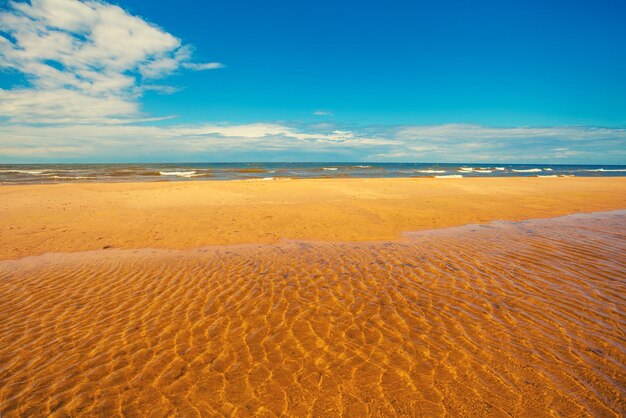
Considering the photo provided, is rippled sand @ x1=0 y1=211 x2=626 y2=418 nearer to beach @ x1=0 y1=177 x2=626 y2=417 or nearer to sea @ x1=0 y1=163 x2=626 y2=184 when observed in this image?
beach @ x1=0 y1=177 x2=626 y2=417

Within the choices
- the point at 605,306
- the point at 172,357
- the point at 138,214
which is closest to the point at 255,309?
the point at 172,357

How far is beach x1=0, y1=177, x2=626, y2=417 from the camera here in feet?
11.9

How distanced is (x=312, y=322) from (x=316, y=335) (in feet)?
1.34

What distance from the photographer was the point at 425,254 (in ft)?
29.0

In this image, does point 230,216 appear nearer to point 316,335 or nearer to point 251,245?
point 251,245

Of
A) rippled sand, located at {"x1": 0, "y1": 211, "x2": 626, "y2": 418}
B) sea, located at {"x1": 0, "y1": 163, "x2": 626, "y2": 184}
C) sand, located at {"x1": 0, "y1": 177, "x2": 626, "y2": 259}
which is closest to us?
rippled sand, located at {"x1": 0, "y1": 211, "x2": 626, "y2": 418}

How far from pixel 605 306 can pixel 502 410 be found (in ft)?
12.7

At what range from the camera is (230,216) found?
1395 centimetres

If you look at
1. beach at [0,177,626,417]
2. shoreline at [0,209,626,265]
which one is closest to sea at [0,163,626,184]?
shoreline at [0,209,626,265]

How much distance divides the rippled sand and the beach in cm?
2

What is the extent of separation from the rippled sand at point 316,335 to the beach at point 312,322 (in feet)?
0.08

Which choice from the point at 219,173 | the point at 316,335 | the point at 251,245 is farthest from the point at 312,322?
the point at 219,173

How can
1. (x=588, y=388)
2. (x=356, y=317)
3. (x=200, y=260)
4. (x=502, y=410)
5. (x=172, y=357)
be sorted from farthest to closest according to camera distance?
1. (x=200, y=260)
2. (x=356, y=317)
3. (x=172, y=357)
4. (x=588, y=388)
5. (x=502, y=410)

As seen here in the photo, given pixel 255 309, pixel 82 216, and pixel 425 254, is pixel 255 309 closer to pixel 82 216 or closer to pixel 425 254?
pixel 425 254
